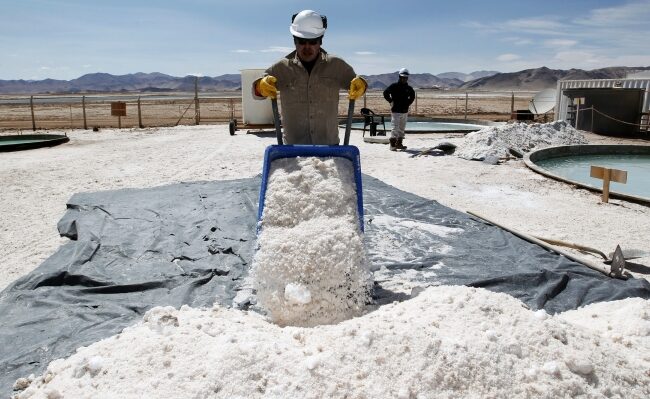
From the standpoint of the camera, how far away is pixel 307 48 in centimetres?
379

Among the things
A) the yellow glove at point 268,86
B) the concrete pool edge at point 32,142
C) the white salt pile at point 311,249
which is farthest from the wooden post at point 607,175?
the concrete pool edge at point 32,142

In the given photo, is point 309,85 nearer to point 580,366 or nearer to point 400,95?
point 580,366

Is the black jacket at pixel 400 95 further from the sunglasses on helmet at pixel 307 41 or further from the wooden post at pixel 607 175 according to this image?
the sunglasses on helmet at pixel 307 41

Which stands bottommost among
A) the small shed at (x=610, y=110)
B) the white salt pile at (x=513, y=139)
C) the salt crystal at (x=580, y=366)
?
the salt crystal at (x=580, y=366)

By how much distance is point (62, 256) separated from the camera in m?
4.23

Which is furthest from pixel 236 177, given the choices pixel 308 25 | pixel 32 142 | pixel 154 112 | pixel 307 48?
pixel 154 112

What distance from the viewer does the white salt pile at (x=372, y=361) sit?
215 centimetres

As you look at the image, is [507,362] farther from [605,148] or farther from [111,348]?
[605,148]

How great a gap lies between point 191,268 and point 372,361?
2.22 meters

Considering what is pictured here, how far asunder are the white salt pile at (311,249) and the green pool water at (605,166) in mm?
6214

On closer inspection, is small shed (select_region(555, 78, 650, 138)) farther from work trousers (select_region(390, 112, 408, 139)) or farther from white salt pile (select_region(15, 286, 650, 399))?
white salt pile (select_region(15, 286, 650, 399))

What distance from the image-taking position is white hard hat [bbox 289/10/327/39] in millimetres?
3605

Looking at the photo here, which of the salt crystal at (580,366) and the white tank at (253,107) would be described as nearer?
the salt crystal at (580,366)

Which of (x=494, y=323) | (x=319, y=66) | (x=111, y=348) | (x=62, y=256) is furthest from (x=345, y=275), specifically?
(x=62, y=256)
